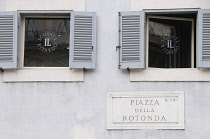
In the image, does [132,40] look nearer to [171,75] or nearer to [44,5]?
[171,75]

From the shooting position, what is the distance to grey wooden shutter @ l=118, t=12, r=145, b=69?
1160 cm

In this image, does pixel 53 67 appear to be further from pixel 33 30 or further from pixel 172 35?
pixel 172 35

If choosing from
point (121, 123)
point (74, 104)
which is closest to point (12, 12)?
point (74, 104)

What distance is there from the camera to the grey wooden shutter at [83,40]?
11.6 m

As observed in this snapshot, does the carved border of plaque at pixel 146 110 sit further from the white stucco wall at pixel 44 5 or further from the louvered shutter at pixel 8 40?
the louvered shutter at pixel 8 40

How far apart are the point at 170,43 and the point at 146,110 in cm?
139

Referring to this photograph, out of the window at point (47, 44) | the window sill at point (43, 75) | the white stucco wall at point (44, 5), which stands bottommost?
the window sill at point (43, 75)

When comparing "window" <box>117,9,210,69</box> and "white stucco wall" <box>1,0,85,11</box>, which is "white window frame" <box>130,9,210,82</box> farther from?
"white stucco wall" <box>1,0,85,11</box>

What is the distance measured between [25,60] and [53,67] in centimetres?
57

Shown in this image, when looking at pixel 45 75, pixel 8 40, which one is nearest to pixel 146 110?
pixel 45 75

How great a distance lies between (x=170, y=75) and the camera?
11625 mm

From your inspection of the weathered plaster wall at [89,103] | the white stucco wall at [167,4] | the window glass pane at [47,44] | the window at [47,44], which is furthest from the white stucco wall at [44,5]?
the white stucco wall at [167,4]

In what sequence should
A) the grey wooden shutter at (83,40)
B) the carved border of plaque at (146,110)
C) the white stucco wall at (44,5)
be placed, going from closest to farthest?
the carved border of plaque at (146,110) → the grey wooden shutter at (83,40) → the white stucco wall at (44,5)

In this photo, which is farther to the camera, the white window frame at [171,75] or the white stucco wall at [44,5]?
the white stucco wall at [44,5]
